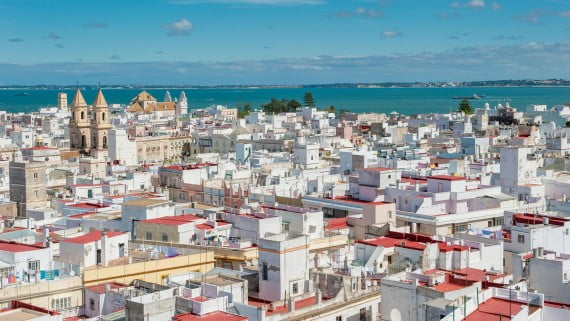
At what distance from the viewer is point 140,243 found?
31.4 meters

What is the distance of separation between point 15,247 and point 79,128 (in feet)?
161

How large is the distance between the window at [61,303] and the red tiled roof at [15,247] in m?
2.32

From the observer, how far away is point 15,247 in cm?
2641

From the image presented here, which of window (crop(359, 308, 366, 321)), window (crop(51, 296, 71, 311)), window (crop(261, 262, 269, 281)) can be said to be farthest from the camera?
window (crop(261, 262, 269, 281))

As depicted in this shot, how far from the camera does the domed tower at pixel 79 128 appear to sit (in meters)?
74.4

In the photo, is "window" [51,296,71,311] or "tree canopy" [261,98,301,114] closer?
"window" [51,296,71,311]

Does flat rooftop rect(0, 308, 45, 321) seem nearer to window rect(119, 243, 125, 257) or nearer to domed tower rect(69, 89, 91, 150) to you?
window rect(119, 243, 125, 257)

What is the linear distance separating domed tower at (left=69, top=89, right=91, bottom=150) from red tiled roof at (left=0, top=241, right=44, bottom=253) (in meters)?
47.8

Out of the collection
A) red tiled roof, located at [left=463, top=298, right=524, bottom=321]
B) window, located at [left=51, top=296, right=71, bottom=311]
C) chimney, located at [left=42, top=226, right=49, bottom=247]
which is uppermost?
chimney, located at [left=42, top=226, right=49, bottom=247]

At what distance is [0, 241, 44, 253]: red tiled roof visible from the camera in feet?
84.7

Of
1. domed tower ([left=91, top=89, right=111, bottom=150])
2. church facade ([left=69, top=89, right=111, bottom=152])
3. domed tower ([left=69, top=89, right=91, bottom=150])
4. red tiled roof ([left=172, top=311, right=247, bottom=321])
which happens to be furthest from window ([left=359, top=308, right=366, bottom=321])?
domed tower ([left=69, top=89, right=91, bottom=150])

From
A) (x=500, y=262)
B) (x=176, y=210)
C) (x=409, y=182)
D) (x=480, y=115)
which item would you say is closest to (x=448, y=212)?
(x=409, y=182)

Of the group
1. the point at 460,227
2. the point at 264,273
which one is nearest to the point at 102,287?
the point at 264,273

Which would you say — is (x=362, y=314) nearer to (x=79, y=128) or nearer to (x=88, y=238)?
(x=88, y=238)
